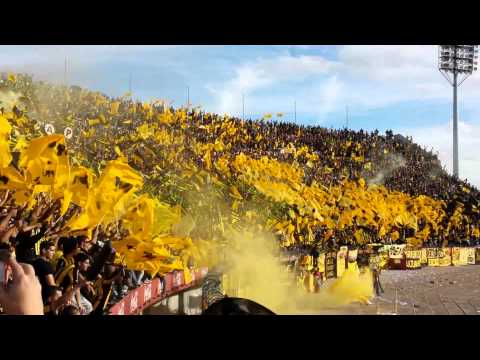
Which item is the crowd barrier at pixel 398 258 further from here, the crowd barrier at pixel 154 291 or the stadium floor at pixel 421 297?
the crowd barrier at pixel 154 291

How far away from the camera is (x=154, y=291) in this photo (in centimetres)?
584

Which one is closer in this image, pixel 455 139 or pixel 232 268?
pixel 455 139

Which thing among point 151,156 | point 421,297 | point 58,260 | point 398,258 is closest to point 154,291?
point 58,260

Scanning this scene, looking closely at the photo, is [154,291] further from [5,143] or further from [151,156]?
[5,143]

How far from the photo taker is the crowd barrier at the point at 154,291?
541cm

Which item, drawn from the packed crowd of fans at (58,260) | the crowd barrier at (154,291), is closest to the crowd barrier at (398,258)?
the crowd barrier at (154,291)

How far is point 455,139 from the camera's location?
246 inches

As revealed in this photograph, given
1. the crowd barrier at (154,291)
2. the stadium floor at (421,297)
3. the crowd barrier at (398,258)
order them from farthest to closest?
the crowd barrier at (398,258)
the stadium floor at (421,297)
the crowd barrier at (154,291)

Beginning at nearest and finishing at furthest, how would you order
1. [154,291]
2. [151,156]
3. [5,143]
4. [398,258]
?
[5,143] < [154,291] < [151,156] < [398,258]

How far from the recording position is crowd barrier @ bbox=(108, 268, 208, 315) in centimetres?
541
